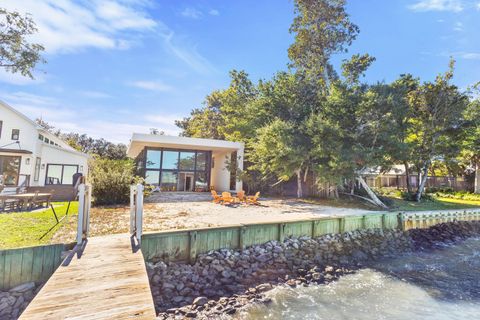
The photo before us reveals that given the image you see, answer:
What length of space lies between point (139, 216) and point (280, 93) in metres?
14.4

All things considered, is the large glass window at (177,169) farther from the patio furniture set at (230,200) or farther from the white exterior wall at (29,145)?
the patio furniture set at (230,200)

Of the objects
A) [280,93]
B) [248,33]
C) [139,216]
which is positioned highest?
[248,33]

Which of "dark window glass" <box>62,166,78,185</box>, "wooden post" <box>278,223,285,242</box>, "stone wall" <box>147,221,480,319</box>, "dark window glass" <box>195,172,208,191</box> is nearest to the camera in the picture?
"stone wall" <box>147,221,480,319</box>

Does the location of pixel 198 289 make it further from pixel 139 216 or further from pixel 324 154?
pixel 324 154

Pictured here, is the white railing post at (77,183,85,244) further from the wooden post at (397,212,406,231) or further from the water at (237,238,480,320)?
the wooden post at (397,212,406,231)

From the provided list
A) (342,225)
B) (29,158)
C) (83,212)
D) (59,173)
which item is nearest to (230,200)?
(342,225)

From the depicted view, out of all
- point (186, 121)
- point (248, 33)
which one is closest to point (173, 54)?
point (248, 33)

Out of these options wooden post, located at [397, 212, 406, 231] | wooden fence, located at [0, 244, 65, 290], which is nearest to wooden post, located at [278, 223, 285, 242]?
wooden fence, located at [0, 244, 65, 290]

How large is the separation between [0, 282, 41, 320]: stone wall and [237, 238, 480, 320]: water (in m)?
4.15

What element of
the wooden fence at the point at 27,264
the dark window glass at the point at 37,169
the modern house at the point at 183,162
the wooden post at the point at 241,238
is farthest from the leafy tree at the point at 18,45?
the wooden post at the point at 241,238

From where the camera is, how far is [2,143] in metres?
16.1

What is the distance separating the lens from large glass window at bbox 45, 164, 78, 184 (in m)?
17.9

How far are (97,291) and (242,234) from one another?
15.6 feet

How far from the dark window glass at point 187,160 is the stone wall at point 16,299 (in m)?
15.8
